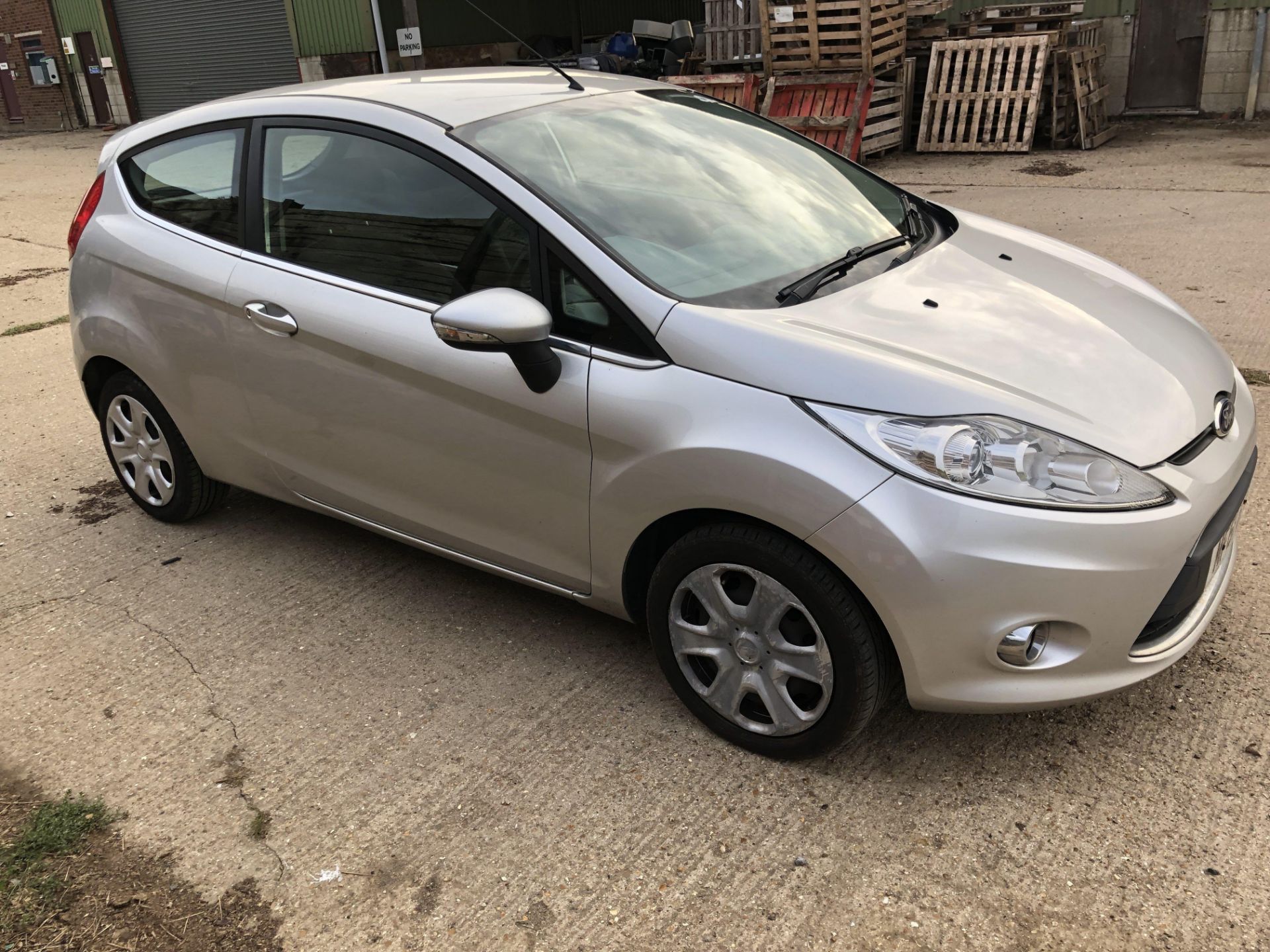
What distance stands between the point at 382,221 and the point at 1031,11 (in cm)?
1111

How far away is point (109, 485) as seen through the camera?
15.8ft

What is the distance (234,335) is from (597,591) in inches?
61.3

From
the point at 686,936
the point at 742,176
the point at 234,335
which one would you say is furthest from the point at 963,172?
the point at 686,936

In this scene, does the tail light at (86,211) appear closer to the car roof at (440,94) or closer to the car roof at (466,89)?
the car roof at (440,94)

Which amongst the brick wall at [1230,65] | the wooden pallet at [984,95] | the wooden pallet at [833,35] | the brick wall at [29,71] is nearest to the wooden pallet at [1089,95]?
the wooden pallet at [984,95]

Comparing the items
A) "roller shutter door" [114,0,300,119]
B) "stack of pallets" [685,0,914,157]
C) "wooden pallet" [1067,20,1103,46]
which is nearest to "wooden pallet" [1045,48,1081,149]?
"wooden pallet" [1067,20,1103,46]

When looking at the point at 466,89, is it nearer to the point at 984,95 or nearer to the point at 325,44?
the point at 984,95

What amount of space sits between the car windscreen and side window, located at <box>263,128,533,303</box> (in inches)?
7.0

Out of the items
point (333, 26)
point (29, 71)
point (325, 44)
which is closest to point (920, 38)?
point (333, 26)

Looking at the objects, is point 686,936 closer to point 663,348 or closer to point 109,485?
point 663,348

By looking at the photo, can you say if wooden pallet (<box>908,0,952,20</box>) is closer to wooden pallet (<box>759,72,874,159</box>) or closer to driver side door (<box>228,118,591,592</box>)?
wooden pallet (<box>759,72,874,159</box>)

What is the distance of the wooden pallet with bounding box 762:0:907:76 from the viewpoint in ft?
38.2

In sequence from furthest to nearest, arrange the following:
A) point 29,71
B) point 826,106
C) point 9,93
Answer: point 9,93 → point 29,71 → point 826,106

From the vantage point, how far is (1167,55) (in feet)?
42.9
